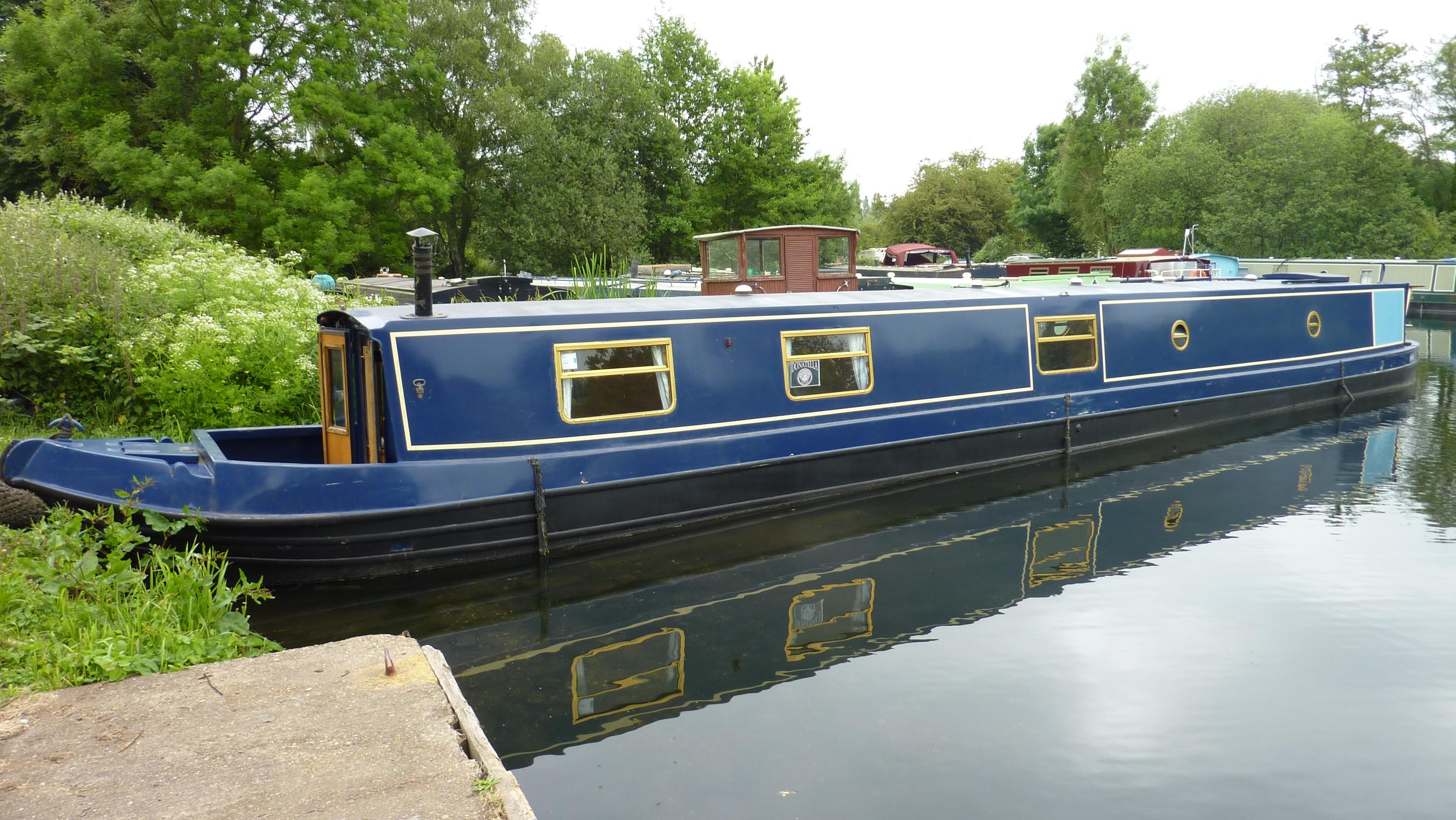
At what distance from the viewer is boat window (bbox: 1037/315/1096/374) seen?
10.2 metres

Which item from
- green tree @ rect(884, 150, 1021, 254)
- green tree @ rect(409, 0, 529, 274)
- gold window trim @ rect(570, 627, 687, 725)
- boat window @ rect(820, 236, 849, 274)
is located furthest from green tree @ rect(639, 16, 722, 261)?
gold window trim @ rect(570, 627, 687, 725)

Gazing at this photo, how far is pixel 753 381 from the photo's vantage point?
27.1 ft

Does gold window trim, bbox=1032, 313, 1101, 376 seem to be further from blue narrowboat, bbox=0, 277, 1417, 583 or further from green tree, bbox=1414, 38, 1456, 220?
green tree, bbox=1414, 38, 1456, 220

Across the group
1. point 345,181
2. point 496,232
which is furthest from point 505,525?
point 496,232

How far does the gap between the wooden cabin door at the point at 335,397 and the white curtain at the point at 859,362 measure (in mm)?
4412

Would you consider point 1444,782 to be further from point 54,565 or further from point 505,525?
point 54,565

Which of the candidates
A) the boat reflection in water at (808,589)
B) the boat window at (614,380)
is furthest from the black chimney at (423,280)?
the boat reflection in water at (808,589)

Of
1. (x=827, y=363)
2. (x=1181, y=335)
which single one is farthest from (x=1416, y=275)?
(x=827, y=363)

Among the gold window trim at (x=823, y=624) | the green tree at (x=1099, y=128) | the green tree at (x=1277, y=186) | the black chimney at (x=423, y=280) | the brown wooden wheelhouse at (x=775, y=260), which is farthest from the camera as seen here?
the green tree at (x=1099, y=128)

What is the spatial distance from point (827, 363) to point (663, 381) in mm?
1742

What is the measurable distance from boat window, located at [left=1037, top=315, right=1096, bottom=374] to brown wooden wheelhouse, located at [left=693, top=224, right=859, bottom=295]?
3.82 m

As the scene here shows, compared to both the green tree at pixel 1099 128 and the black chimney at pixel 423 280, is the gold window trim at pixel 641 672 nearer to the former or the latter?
the black chimney at pixel 423 280

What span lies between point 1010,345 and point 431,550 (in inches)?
243

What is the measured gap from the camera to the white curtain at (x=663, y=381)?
25.6 ft
